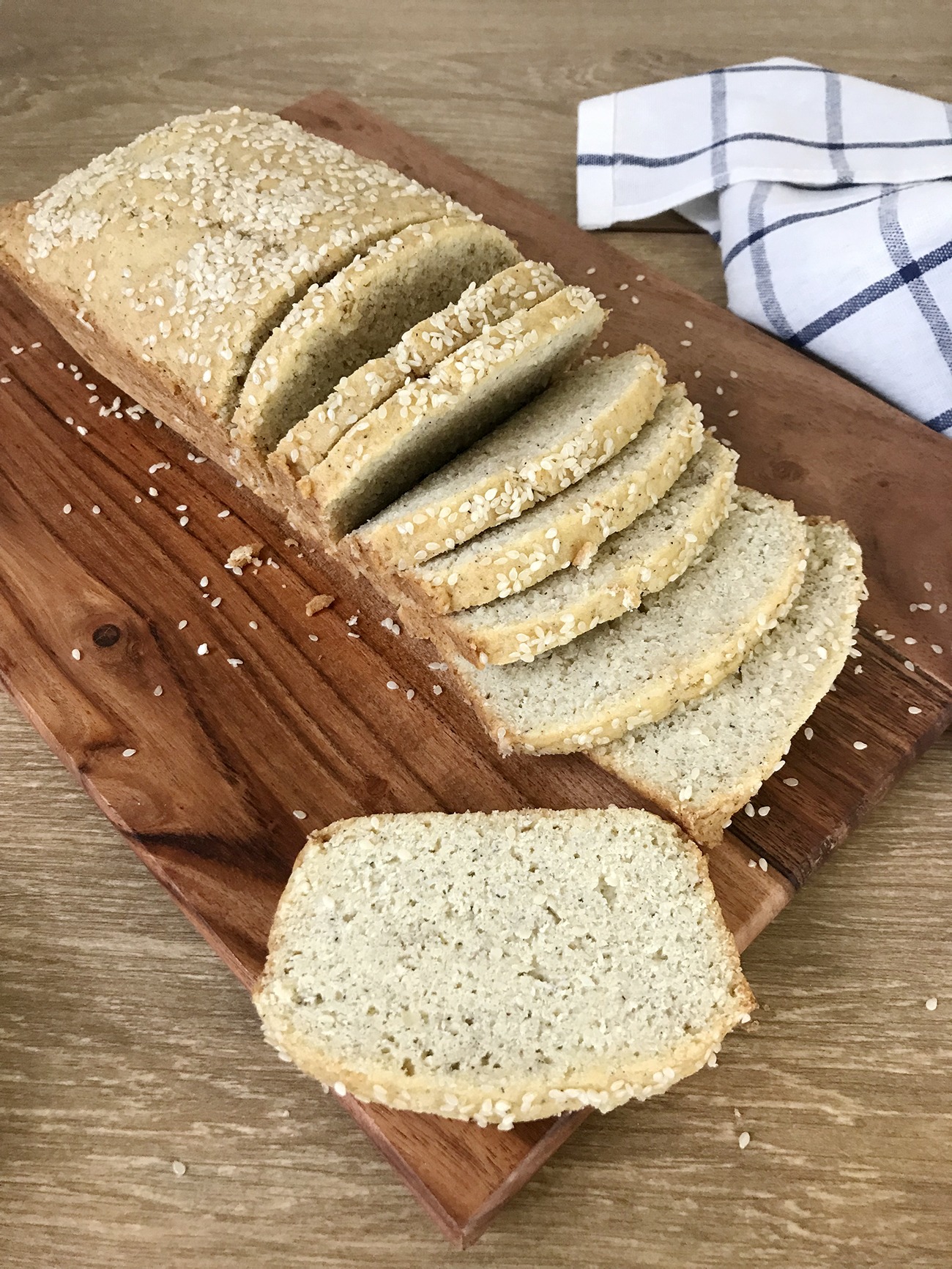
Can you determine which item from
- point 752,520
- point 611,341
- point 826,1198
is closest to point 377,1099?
point 826,1198

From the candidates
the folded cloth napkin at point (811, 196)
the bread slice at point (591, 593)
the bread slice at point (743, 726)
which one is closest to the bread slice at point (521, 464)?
the bread slice at point (591, 593)

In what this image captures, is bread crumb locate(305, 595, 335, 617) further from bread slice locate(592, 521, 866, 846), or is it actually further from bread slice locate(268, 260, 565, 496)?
bread slice locate(592, 521, 866, 846)

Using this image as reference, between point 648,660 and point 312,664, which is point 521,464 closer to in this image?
point 648,660

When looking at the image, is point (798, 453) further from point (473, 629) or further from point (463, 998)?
point (463, 998)

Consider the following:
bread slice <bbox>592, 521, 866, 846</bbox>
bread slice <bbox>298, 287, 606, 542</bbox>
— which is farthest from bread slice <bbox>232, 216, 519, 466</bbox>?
bread slice <bbox>592, 521, 866, 846</bbox>

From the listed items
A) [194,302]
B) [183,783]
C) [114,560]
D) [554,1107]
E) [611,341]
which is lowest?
[554,1107]

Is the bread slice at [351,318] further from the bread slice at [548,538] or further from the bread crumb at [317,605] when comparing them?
the bread slice at [548,538]

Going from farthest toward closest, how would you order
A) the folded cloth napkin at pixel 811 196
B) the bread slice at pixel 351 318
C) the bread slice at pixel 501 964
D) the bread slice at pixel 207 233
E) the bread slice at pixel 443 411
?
1. the folded cloth napkin at pixel 811 196
2. the bread slice at pixel 207 233
3. the bread slice at pixel 351 318
4. the bread slice at pixel 443 411
5. the bread slice at pixel 501 964

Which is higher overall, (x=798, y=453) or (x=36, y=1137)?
(x=798, y=453)
